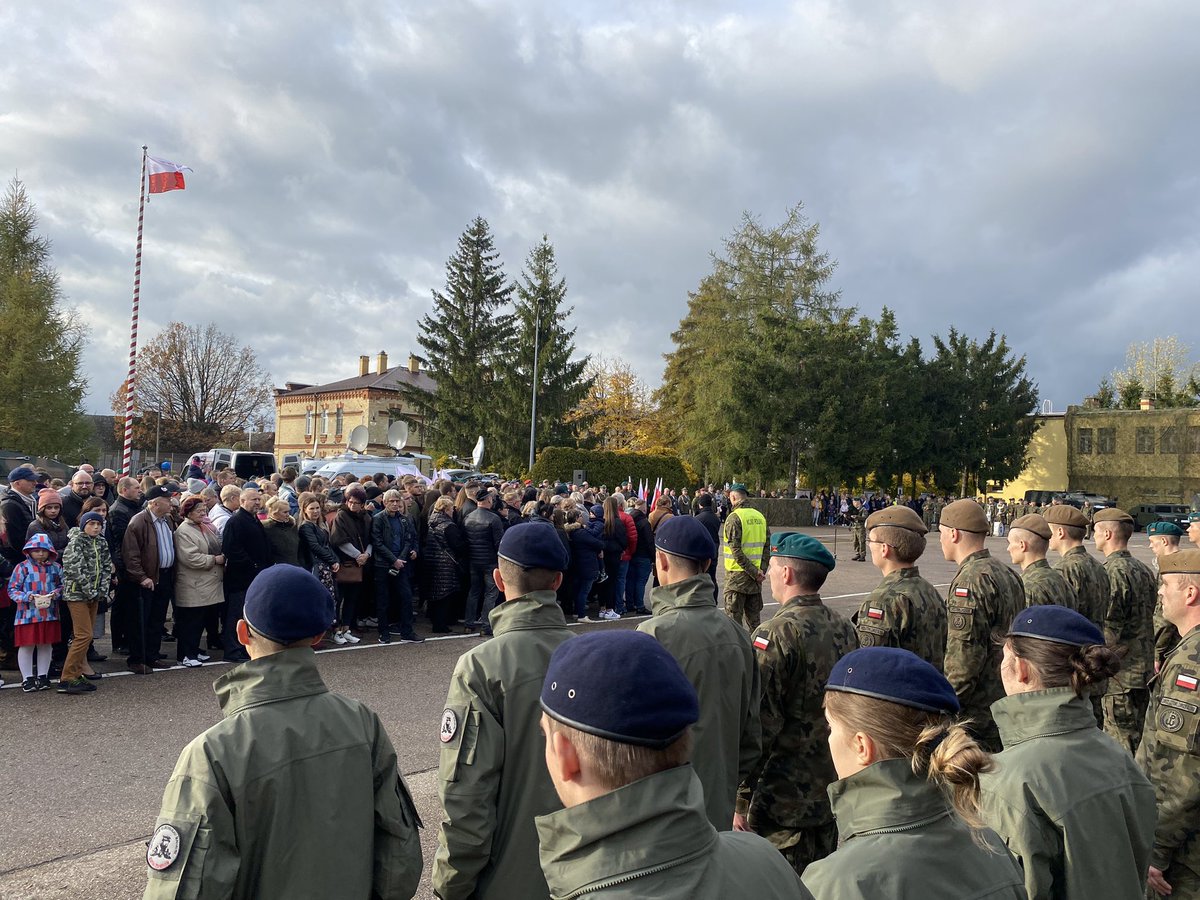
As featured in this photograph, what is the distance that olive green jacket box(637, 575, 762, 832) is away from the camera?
3715 mm

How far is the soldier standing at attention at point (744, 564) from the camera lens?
10656 millimetres

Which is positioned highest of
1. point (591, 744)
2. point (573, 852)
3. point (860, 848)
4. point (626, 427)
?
point (626, 427)

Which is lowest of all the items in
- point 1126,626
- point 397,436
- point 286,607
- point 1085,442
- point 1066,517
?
point 1126,626

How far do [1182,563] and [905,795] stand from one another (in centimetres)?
310

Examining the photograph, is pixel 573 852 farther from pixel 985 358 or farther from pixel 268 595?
pixel 985 358

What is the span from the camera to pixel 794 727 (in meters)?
4.06

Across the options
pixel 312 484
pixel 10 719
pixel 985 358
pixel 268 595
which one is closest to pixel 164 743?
pixel 10 719

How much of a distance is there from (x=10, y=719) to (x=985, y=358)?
58.1 m

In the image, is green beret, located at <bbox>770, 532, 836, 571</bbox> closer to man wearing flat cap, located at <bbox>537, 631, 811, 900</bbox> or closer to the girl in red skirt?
man wearing flat cap, located at <bbox>537, 631, 811, 900</bbox>

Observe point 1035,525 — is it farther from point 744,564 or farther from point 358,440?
point 358,440

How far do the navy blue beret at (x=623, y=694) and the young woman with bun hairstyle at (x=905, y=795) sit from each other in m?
0.70

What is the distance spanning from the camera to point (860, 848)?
82.6 inches

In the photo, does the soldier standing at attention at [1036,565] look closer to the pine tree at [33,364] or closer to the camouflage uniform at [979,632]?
the camouflage uniform at [979,632]

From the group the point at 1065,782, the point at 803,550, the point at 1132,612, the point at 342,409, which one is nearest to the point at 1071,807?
the point at 1065,782
